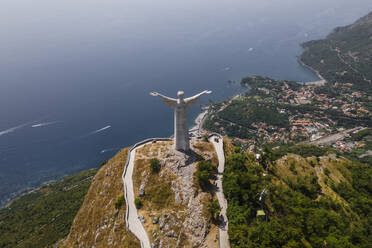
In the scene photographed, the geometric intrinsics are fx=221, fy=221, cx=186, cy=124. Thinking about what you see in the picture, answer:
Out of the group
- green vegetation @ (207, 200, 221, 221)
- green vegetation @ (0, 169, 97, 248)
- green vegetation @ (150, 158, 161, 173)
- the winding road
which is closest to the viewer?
the winding road

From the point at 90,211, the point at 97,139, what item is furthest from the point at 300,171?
the point at 97,139

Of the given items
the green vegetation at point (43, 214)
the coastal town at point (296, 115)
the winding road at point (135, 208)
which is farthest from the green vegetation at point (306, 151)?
the green vegetation at point (43, 214)

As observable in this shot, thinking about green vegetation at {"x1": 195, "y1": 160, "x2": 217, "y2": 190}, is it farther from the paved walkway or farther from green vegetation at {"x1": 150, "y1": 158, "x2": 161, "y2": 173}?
green vegetation at {"x1": 150, "y1": 158, "x2": 161, "y2": 173}

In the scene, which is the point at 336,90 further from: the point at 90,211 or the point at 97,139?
the point at 90,211

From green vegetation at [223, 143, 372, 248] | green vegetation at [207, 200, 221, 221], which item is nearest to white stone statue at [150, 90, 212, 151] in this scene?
green vegetation at [223, 143, 372, 248]

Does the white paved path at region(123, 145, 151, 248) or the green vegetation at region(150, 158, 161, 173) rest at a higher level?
the green vegetation at region(150, 158, 161, 173)

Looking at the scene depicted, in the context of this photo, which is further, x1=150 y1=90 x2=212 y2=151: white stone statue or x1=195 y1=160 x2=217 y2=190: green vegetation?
x1=150 y1=90 x2=212 y2=151: white stone statue

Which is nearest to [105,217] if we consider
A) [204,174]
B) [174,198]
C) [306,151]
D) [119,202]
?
[119,202]
